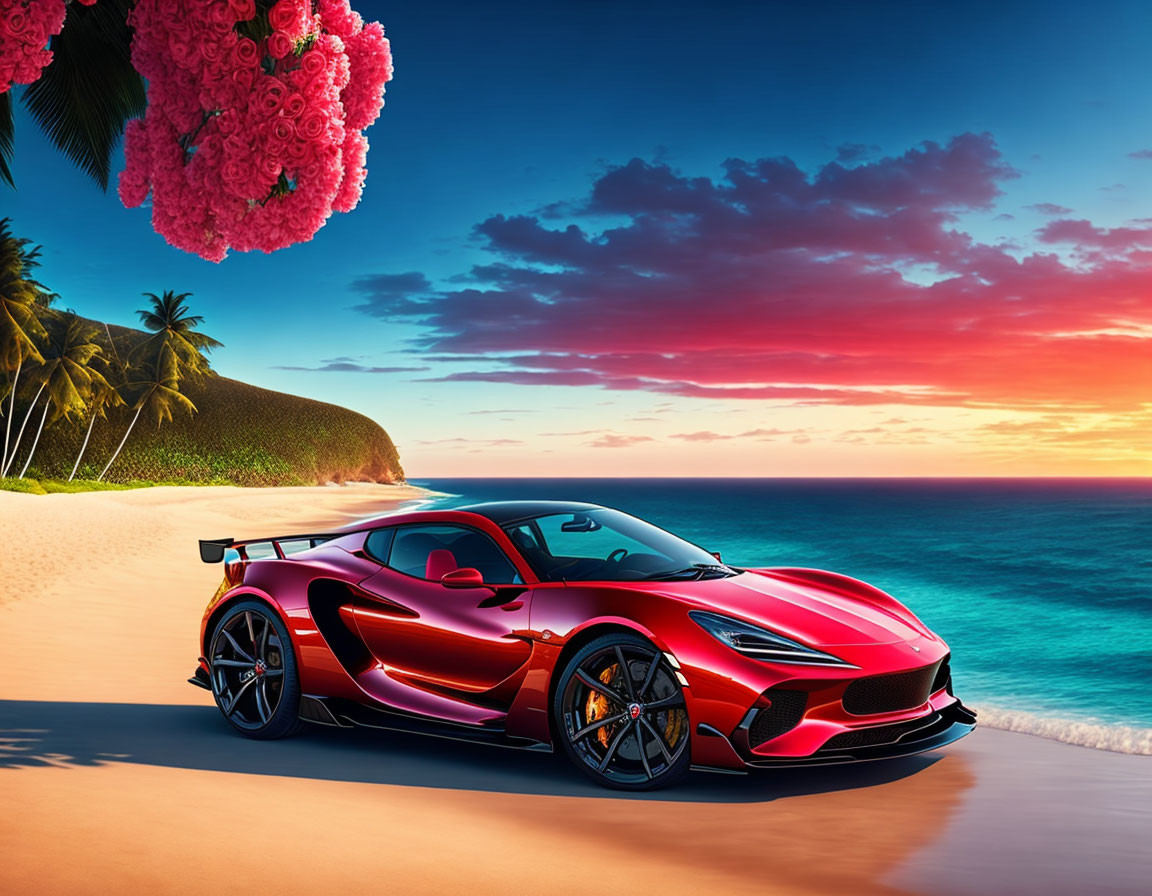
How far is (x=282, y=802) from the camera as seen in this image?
5.32 metres

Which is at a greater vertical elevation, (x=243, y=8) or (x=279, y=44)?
(x=243, y=8)

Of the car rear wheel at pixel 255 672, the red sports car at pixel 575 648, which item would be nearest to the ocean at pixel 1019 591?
the red sports car at pixel 575 648

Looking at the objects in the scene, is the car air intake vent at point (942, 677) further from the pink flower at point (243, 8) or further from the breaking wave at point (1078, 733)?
the pink flower at point (243, 8)

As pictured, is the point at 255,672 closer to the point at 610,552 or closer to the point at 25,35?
the point at 610,552

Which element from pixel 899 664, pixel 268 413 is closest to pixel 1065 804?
pixel 899 664

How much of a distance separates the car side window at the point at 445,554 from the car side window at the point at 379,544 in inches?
1.4

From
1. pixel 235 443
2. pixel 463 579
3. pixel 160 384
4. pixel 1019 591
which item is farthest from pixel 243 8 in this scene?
pixel 235 443

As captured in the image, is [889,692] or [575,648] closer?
[889,692]

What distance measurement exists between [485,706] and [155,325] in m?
78.7

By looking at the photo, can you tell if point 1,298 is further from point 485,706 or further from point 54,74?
point 485,706

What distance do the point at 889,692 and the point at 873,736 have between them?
0.85ft

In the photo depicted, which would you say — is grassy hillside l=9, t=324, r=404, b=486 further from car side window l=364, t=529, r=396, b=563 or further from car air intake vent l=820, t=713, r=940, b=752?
car air intake vent l=820, t=713, r=940, b=752

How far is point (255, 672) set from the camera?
6961mm

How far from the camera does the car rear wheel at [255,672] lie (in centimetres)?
677
